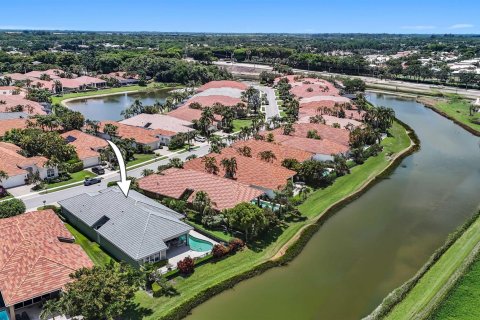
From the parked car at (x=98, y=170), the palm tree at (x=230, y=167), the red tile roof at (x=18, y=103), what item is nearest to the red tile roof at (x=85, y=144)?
the parked car at (x=98, y=170)

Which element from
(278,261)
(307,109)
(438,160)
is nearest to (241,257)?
(278,261)

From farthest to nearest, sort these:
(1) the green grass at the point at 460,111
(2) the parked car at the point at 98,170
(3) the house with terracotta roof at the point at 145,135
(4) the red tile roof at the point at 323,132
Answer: (1) the green grass at the point at 460,111 → (4) the red tile roof at the point at 323,132 → (3) the house with terracotta roof at the point at 145,135 → (2) the parked car at the point at 98,170

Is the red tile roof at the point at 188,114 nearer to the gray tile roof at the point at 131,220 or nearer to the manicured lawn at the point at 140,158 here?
the manicured lawn at the point at 140,158

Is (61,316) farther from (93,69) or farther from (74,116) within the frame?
(93,69)

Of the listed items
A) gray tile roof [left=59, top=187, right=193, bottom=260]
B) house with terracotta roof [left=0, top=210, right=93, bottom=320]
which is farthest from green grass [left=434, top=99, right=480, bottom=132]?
house with terracotta roof [left=0, top=210, right=93, bottom=320]

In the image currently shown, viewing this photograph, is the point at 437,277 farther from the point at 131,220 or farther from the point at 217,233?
the point at 131,220
